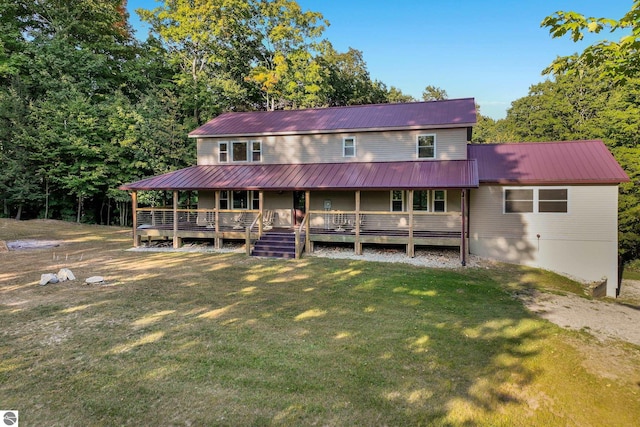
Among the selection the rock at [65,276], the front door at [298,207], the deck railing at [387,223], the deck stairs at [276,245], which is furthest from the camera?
the front door at [298,207]

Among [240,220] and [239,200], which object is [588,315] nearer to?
[240,220]

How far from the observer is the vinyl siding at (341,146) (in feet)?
51.5

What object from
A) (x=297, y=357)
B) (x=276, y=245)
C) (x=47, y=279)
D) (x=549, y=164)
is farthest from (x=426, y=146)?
(x=47, y=279)

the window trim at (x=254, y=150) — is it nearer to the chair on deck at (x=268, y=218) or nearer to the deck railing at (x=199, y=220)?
the chair on deck at (x=268, y=218)

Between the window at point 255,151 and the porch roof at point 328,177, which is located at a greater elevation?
the window at point 255,151

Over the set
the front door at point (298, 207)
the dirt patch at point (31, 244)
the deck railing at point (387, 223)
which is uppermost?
the front door at point (298, 207)

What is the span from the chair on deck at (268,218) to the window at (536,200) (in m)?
10.3

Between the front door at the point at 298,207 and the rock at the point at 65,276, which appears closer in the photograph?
the rock at the point at 65,276

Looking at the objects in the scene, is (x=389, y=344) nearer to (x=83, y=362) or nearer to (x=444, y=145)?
(x=83, y=362)

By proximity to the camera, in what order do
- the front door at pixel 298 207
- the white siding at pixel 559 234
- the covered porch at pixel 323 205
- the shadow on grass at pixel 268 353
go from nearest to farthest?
the shadow on grass at pixel 268 353
the white siding at pixel 559 234
the covered porch at pixel 323 205
the front door at pixel 298 207

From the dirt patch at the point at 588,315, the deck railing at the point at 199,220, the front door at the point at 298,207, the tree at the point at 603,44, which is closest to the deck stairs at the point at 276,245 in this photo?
the deck railing at the point at 199,220

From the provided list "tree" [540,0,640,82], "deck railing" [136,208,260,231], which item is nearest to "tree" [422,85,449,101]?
"deck railing" [136,208,260,231]

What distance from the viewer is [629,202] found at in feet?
73.3

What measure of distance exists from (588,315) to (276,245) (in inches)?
403
